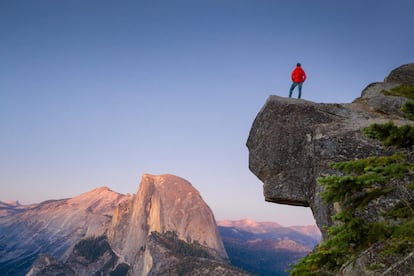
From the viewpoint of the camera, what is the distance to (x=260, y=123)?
1814 cm

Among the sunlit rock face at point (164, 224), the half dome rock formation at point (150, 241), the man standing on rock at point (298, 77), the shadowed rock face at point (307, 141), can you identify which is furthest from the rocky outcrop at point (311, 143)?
the sunlit rock face at point (164, 224)

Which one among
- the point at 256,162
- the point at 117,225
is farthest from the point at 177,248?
the point at 256,162

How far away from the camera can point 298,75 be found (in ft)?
66.1

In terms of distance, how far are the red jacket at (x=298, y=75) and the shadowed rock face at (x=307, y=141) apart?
2624 mm

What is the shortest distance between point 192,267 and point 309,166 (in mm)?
128005

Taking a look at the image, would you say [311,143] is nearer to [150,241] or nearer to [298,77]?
[298,77]

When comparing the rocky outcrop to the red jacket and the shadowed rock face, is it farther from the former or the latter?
the red jacket

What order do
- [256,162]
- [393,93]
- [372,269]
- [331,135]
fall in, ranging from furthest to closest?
[393,93] → [256,162] → [331,135] → [372,269]

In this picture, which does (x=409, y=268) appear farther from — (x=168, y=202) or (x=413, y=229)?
(x=168, y=202)

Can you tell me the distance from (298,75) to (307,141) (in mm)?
6275

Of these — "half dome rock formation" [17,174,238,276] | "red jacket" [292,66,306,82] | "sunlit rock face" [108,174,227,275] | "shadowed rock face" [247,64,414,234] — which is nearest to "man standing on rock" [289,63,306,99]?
"red jacket" [292,66,306,82]

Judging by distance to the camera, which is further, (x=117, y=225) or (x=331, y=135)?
(x=117, y=225)

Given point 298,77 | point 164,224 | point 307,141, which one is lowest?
point 164,224

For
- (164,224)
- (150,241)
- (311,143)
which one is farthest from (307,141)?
(164,224)
